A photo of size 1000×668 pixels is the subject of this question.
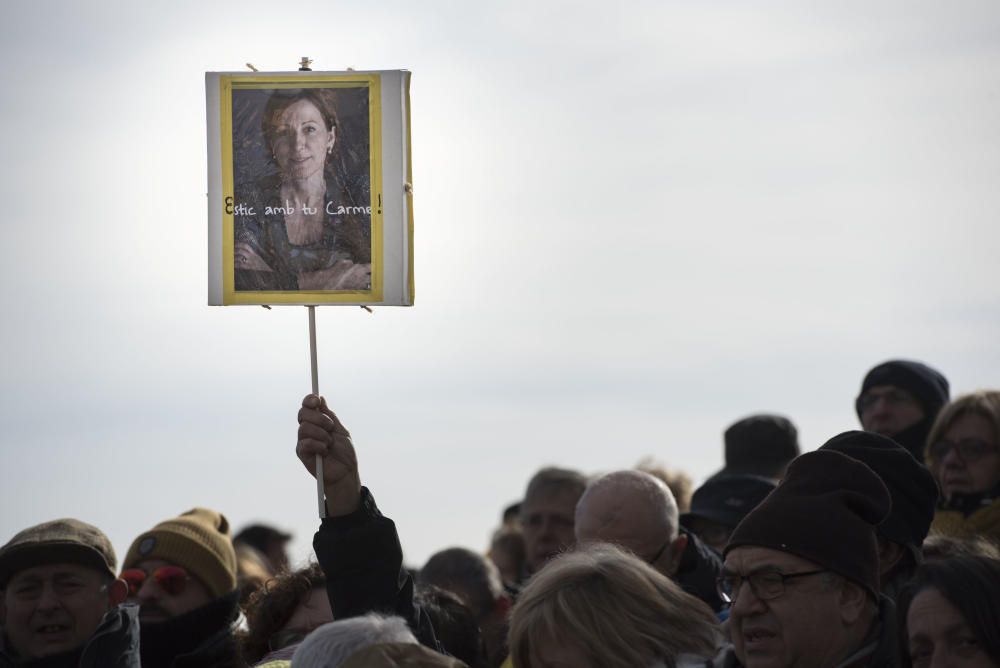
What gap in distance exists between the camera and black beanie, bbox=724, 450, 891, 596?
484 centimetres

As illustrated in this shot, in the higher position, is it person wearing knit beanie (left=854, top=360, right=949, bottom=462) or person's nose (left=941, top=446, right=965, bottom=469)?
person wearing knit beanie (left=854, top=360, right=949, bottom=462)

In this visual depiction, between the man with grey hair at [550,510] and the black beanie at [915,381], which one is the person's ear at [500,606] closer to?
the man with grey hair at [550,510]

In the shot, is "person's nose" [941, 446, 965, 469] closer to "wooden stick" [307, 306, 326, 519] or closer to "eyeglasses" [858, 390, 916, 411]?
"eyeglasses" [858, 390, 916, 411]

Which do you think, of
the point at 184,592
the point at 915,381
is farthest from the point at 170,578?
the point at 915,381

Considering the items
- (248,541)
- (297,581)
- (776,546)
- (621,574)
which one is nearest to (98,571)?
(297,581)

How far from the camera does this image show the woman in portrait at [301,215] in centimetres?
587

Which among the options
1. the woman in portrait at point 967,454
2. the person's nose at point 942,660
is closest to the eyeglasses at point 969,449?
the woman in portrait at point 967,454

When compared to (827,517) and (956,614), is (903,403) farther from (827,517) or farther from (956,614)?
(956,614)

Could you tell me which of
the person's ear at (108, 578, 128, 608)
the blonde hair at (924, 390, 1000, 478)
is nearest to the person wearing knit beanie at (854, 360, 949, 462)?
the blonde hair at (924, 390, 1000, 478)

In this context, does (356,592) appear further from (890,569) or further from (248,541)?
(248,541)

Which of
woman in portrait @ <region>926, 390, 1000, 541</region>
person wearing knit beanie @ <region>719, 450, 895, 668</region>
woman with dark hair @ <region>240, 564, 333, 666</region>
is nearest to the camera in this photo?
person wearing knit beanie @ <region>719, 450, 895, 668</region>

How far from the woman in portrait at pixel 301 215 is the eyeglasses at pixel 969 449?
10.2 ft

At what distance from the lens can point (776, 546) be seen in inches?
190

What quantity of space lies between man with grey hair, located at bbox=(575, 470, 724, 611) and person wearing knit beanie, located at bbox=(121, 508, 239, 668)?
1.76 meters
